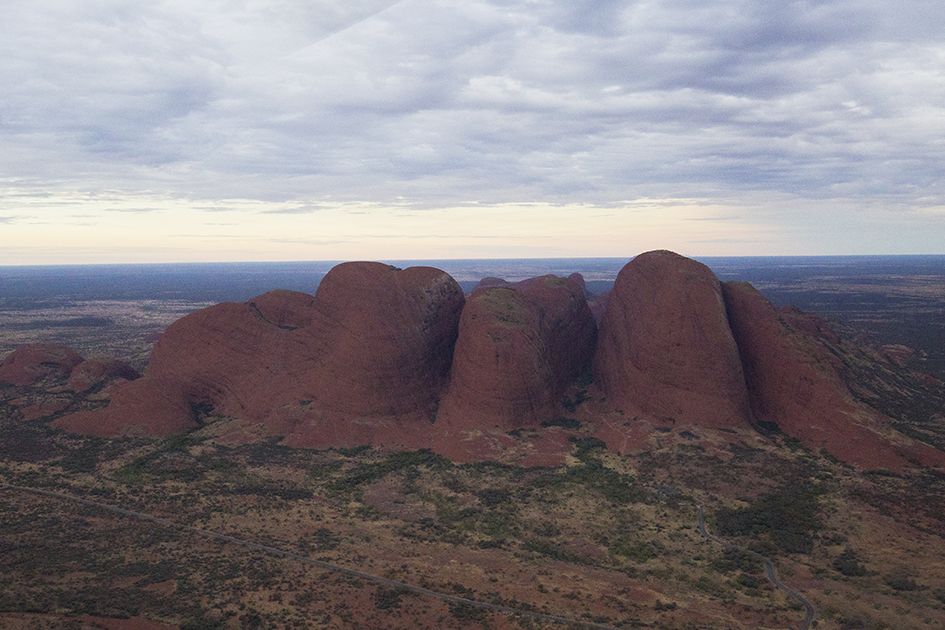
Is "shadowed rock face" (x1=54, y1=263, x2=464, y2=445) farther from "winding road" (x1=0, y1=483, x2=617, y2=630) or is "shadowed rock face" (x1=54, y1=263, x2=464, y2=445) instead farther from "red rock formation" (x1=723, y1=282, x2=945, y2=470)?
"red rock formation" (x1=723, y1=282, x2=945, y2=470)

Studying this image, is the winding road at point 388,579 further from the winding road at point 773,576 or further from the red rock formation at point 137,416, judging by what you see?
the red rock formation at point 137,416

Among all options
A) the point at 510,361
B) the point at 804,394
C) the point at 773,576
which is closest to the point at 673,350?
the point at 804,394

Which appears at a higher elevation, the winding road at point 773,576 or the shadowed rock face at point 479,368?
the shadowed rock face at point 479,368

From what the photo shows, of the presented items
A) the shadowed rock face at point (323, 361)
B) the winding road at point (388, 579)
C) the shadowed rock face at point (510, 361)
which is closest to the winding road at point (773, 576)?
the winding road at point (388, 579)

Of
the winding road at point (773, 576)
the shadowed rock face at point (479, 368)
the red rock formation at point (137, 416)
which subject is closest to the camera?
the winding road at point (773, 576)

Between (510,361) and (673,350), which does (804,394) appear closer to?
(673,350)
